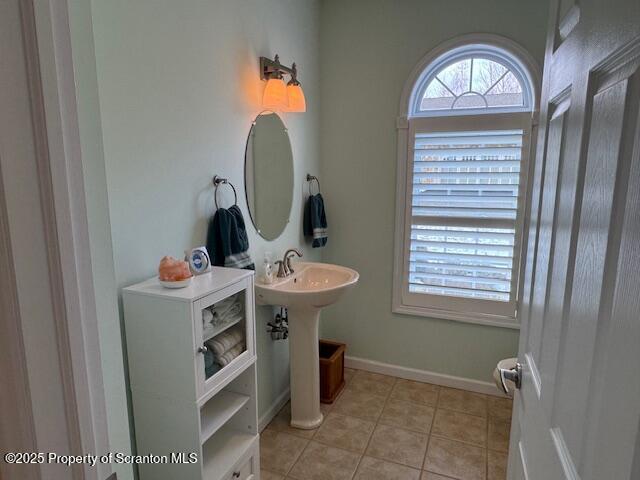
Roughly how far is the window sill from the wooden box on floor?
55 centimetres

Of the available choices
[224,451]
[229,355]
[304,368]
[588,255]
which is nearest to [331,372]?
[304,368]

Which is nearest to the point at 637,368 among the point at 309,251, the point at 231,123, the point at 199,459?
the point at 199,459

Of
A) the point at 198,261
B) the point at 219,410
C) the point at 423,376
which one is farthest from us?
the point at 423,376

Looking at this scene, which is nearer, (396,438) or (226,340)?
(226,340)

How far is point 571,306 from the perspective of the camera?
0.71m

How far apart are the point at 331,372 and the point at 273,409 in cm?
46

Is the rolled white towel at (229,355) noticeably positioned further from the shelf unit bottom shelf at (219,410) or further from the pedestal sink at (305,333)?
the pedestal sink at (305,333)

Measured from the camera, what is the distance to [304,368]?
240cm

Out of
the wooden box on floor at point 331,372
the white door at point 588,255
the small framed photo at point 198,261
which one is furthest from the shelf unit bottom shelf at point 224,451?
the white door at point 588,255

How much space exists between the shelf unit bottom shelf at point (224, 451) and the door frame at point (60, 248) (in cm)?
111

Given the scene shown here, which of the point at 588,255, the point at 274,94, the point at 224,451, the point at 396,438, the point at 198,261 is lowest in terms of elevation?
the point at 396,438

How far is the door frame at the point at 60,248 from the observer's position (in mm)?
528

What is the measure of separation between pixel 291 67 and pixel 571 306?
221cm

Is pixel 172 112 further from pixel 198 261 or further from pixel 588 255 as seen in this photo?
pixel 588 255
